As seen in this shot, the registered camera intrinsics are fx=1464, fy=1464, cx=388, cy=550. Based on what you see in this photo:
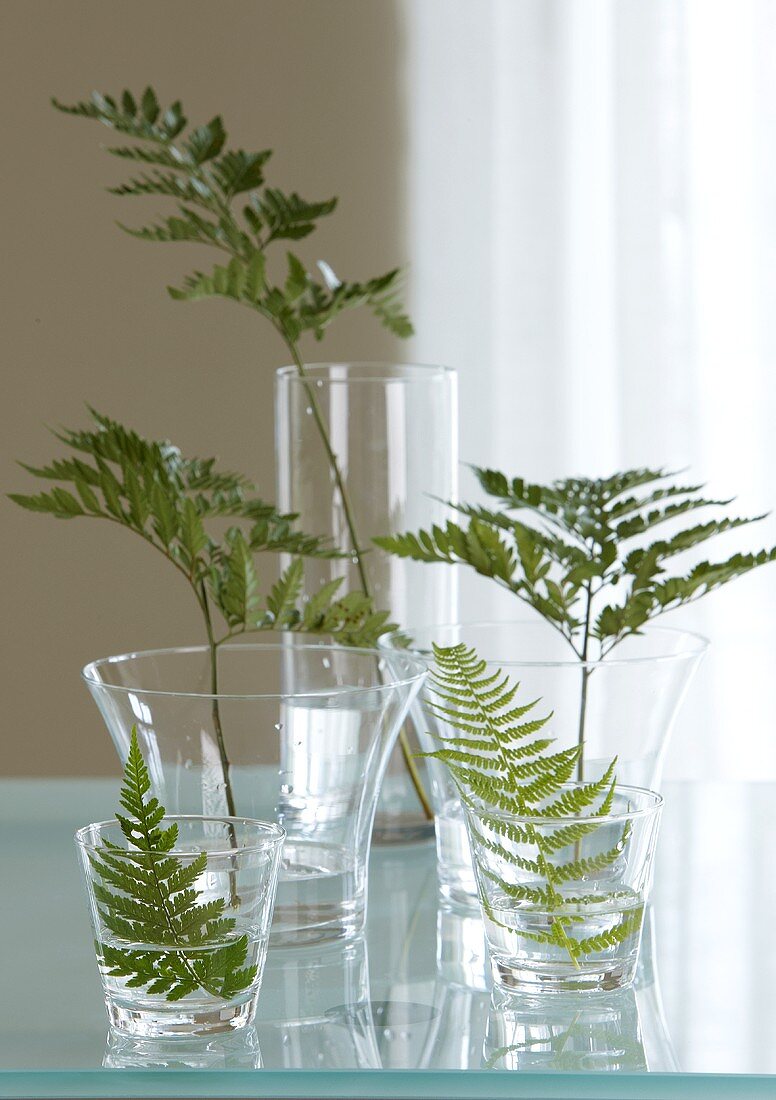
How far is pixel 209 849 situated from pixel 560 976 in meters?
0.13

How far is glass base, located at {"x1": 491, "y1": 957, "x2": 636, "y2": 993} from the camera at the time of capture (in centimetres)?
50

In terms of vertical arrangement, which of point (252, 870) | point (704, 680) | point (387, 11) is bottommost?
point (704, 680)

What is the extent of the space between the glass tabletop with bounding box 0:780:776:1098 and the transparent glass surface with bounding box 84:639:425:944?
0.03 metres

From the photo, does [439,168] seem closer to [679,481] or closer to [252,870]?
[679,481]

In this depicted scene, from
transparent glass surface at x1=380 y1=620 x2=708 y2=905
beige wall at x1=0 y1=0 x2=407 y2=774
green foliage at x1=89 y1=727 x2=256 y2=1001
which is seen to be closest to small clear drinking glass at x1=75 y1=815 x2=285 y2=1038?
green foliage at x1=89 y1=727 x2=256 y2=1001

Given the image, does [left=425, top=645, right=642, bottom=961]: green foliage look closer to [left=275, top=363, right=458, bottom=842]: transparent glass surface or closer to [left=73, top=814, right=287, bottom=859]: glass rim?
[left=73, top=814, right=287, bottom=859]: glass rim

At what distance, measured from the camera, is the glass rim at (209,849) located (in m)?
0.45

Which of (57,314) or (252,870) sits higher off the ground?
(57,314)

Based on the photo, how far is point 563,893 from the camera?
51 cm

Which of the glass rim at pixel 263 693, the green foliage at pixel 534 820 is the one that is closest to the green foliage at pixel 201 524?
the glass rim at pixel 263 693

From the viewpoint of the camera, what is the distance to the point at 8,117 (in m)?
1.71

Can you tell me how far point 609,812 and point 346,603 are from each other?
174mm

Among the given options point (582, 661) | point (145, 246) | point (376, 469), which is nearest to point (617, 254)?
point (145, 246)

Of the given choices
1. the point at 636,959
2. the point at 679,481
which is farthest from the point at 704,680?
the point at 636,959
